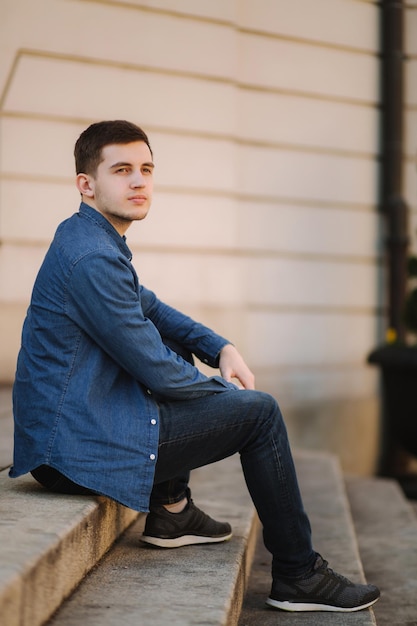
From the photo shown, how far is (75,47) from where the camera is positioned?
17.2 ft

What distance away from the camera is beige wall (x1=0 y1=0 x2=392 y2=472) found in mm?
5246

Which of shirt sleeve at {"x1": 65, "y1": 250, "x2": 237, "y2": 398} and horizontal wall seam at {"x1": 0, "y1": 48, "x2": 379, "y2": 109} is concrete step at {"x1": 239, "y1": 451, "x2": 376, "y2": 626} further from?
horizontal wall seam at {"x1": 0, "y1": 48, "x2": 379, "y2": 109}

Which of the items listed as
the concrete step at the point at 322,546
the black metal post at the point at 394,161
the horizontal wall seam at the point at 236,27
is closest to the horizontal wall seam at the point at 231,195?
the black metal post at the point at 394,161

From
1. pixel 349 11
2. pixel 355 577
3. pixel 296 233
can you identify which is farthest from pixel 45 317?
pixel 349 11

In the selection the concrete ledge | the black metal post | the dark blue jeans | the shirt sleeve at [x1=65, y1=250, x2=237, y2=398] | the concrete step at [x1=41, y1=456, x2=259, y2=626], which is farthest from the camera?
the black metal post

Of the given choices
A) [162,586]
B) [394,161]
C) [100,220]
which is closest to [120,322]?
[100,220]

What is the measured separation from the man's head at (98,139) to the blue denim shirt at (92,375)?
7.4 inches

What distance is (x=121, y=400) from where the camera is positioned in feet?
8.02

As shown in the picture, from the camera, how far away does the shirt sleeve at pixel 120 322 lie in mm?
2338

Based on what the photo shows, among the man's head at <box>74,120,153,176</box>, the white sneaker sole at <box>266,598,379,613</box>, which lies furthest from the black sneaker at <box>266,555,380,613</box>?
the man's head at <box>74,120,153,176</box>

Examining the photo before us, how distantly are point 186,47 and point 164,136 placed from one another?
0.58 meters

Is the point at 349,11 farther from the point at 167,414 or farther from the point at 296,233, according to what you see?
the point at 167,414

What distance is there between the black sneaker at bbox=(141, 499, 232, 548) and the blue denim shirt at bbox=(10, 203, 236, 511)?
1.26ft

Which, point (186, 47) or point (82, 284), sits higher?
point (186, 47)
